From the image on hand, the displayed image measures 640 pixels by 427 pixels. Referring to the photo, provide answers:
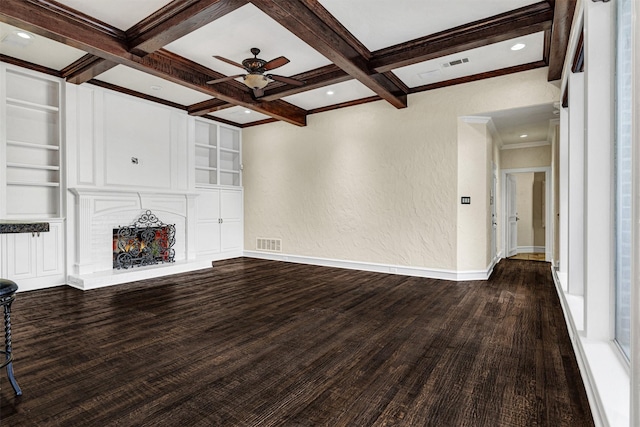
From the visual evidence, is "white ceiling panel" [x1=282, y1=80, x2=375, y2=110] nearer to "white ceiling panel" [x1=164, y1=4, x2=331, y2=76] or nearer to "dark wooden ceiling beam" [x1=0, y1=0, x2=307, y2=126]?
"white ceiling panel" [x1=164, y1=4, x2=331, y2=76]

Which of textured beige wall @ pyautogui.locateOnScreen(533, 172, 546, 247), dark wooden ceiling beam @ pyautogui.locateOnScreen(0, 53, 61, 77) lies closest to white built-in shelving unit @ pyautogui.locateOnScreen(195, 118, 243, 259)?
dark wooden ceiling beam @ pyautogui.locateOnScreen(0, 53, 61, 77)

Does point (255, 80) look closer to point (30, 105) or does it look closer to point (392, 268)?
point (30, 105)

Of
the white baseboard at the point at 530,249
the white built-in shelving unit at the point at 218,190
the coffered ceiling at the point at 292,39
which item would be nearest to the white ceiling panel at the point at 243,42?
the coffered ceiling at the point at 292,39

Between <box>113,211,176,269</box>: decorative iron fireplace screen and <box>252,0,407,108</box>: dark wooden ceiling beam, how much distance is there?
421cm

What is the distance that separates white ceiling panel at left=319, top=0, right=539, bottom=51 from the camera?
326 centimetres

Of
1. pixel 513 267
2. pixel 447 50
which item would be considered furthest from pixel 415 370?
pixel 513 267

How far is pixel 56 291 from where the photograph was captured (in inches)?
182

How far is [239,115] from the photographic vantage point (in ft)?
23.5

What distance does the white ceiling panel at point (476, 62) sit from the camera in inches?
161

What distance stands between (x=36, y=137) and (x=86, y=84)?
41.2 inches

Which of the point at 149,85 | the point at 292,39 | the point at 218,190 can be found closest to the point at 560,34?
the point at 292,39

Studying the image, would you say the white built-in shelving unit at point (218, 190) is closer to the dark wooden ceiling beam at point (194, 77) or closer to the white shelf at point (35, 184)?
the dark wooden ceiling beam at point (194, 77)

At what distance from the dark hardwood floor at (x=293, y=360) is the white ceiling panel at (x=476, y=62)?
3102 mm

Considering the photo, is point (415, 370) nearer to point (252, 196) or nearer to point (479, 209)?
point (479, 209)
